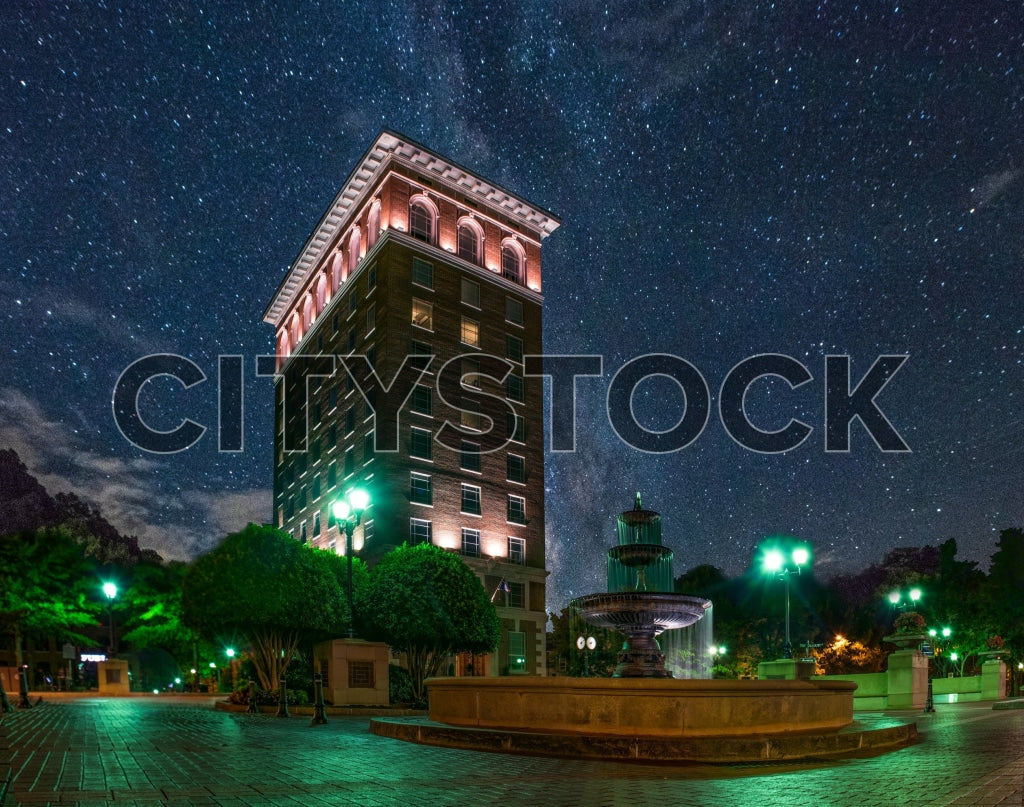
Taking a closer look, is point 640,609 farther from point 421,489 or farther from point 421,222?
point 421,222

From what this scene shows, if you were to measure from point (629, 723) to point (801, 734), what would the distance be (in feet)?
8.55

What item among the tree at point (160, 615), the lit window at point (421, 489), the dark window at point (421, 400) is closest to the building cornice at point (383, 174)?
the dark window at point (421, 400)

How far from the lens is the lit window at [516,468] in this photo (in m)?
54.6

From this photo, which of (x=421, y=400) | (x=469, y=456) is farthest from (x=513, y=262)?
(x=469, y=456)

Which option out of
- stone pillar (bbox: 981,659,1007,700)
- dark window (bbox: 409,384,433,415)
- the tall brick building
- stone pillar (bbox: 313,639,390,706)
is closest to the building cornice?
the tall brick building

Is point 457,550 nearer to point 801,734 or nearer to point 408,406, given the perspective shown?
point 408,406

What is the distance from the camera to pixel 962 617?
53.8 meters

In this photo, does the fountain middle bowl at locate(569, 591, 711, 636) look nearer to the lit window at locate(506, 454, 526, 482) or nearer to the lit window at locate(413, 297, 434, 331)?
the lit window at locate(413, 297, 434, 331)

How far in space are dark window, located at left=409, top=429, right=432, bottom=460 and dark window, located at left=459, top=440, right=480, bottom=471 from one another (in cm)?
251

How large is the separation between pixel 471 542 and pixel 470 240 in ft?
67.9

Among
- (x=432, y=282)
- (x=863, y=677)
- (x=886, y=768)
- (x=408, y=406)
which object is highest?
(x=432, y=282)

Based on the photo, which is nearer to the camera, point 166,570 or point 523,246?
point 523,246

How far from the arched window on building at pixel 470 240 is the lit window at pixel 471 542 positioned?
59.9 ft

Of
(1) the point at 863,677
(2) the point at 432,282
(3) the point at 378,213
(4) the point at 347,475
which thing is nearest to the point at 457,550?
(4) the point at 347,475
